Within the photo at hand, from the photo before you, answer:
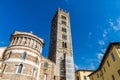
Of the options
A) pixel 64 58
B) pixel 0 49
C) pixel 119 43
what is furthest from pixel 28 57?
pixel 119 43

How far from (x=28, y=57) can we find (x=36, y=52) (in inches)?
104

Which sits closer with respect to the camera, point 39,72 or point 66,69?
point 39,72

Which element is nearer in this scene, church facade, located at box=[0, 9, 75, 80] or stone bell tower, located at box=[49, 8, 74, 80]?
church facade, located at box=[0, 9, 75, 80]

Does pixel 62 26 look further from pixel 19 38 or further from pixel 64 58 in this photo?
pixel 19 38

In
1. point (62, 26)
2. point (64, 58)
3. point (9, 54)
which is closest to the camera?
point (9, 54)

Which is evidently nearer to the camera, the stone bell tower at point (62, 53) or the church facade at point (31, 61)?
the church facade at point (31, 61)

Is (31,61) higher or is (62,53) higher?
(62,53)

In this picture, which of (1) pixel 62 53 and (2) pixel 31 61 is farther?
(1) pixel 62 53

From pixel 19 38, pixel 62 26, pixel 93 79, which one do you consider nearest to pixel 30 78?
pixel 19 38

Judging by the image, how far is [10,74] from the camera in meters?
21.6

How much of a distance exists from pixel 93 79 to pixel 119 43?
18792 millimetres

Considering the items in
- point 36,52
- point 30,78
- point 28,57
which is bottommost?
point 30,78

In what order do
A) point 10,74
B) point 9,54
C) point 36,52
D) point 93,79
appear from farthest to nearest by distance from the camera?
point 93,79 < point 36,52 < point 9,54 < point 10,74

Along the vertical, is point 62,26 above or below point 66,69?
above
